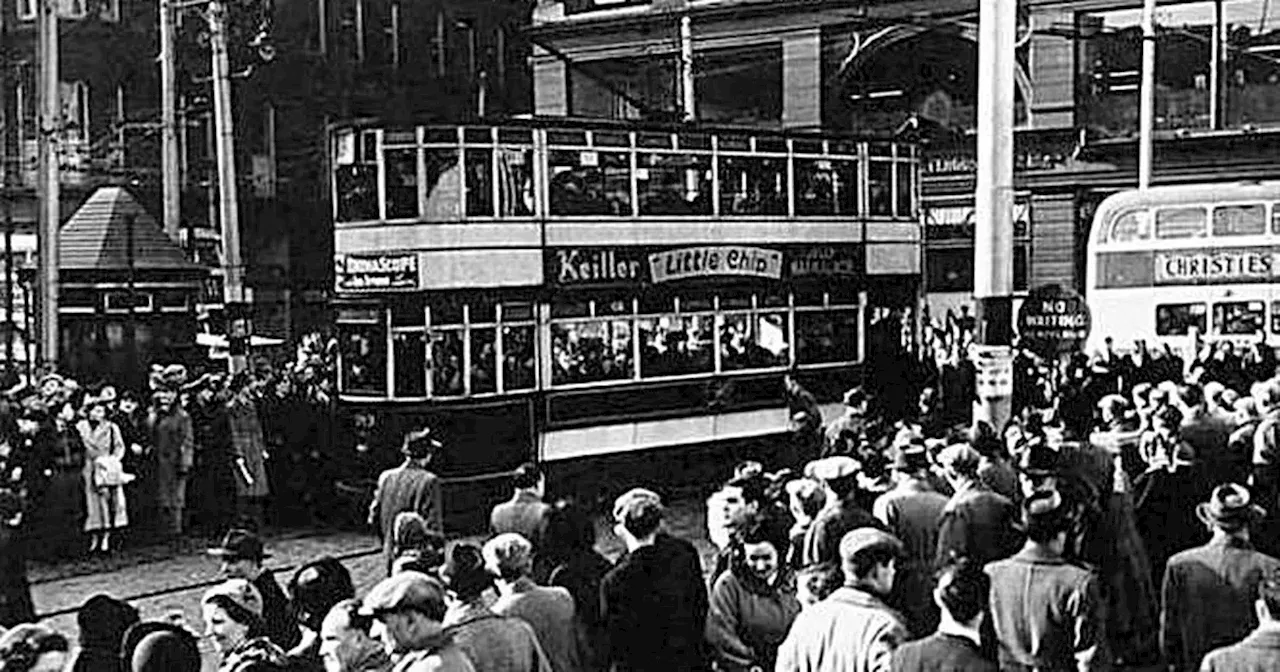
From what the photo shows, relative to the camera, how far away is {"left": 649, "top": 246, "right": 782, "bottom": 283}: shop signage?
795 inches

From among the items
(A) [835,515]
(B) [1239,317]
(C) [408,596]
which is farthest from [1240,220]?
(C) [408,596]

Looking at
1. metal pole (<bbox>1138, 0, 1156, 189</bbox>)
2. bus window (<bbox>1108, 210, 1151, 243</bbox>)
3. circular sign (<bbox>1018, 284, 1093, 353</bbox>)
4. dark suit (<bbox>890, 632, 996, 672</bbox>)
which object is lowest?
dark suit (<bbox>890, 632, 996, 672</bbox>)

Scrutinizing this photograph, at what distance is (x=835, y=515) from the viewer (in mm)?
8633

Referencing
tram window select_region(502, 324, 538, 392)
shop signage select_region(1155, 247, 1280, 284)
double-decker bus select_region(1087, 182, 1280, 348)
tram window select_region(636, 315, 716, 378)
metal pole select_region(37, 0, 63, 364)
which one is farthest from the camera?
double-decker bus select_region(1087, 182, 1280, 348)

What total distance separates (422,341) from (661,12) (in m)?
23.9

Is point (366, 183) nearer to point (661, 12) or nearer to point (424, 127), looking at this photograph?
point (424, 127)

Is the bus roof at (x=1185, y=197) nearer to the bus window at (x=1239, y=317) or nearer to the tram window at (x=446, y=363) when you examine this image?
the bus window at (x=1239, y=317)

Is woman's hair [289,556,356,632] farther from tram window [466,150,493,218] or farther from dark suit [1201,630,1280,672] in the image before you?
tram window [466,150,493,218]

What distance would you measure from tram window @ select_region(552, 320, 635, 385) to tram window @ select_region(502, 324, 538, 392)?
32 centimetres

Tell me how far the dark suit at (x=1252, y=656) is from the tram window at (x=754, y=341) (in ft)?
47.0

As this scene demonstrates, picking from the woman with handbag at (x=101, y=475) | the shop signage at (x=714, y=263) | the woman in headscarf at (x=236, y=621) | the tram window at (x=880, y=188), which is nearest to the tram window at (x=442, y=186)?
the shop signage at (x=714, y=263)

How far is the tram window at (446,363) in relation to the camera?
59.7 feet

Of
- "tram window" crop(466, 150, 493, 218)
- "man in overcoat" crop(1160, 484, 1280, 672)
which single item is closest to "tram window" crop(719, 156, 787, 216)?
"tram window" crop(466, 150, 493, 218)

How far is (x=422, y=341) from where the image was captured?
18.1 m
